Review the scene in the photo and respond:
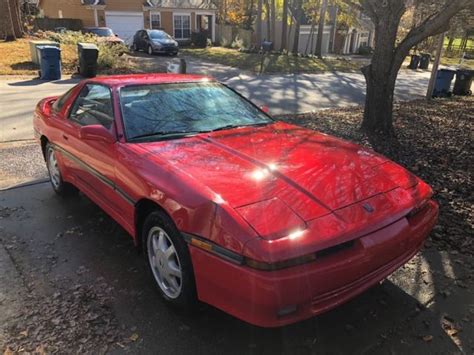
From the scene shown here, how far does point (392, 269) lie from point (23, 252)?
296 cm

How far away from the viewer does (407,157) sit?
20.5ft

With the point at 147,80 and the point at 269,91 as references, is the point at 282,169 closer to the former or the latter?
the point at 147,80

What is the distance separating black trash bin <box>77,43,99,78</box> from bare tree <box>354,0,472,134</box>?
33.6ft

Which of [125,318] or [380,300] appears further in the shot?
[380,300]

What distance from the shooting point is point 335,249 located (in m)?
2.29

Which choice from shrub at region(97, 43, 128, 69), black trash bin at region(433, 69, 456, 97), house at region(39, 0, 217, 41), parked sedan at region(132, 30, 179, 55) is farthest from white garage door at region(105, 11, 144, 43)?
black trash bin at region(433, 69, 456, 97)

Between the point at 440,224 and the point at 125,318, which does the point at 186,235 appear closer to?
the point at 125,318

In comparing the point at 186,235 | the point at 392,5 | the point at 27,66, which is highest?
the point at 392,5

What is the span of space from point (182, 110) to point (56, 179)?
1962 millimetres

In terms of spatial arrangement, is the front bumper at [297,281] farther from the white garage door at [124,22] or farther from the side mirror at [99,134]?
the white garage door at [124,22]

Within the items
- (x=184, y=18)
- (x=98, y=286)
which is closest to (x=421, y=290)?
(x=98, y=286)

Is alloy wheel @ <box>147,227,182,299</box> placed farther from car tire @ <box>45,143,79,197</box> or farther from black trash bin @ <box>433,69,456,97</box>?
black trash bin @ <box>433,69,456,97</box>

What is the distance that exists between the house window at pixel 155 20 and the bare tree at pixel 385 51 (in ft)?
98.9

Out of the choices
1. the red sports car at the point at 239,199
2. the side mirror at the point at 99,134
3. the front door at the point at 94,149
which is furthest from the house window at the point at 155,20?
the side mirror at the point at 99,134
